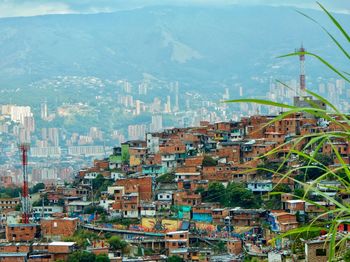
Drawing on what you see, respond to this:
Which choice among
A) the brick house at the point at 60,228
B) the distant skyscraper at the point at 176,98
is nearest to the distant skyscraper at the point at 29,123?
the distant skyscraper at the point at 176,98

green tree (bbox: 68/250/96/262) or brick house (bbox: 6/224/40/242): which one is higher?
brick house (bbox: 6/224/40/242)

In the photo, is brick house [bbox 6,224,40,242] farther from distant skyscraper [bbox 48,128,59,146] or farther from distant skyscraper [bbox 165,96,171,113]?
distant skyscraper [bbox 165,96,171,113]

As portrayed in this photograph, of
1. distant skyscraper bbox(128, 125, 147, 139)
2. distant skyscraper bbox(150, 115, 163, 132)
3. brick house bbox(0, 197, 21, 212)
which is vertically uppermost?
distant skyscraper bbox(150, 115, 163, 132)

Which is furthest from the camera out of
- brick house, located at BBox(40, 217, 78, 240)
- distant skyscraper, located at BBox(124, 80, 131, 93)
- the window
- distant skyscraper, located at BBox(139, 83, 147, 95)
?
distant skyscraper, located at BBox(139, 83, 147, 95)

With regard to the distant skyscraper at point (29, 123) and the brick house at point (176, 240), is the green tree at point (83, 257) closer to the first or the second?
the brick house at point (176, 240)

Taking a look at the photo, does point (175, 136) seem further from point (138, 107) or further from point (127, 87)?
point (127, 87)

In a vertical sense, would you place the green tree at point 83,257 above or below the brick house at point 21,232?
below

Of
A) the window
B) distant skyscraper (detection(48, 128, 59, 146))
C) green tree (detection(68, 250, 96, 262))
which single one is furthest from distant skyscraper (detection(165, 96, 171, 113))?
the window

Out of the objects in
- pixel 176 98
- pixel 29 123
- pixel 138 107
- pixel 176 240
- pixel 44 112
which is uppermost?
pixel 176 98

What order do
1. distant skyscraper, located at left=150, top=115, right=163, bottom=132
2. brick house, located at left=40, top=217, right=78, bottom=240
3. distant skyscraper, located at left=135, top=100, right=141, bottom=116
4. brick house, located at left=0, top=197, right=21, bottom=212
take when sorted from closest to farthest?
brick house, located at left=40, top=217, right=78, bottom=240
brick house, located at left=0, top=197, right=21, bottom=212
distant skyscraper, located at left=150, top=115, right=163, bottom=132
distant skyscraper, located at left=135, top=100, right=141, bottom=116

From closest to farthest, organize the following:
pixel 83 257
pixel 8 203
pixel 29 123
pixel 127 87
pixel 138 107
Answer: pixel 83 257
pixel 8 203
pixel 29 123
pixel 138 107
pixel 127 87

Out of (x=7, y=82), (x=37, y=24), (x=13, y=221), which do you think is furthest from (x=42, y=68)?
(x=13, y=221)

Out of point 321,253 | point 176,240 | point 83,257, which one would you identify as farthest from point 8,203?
point 321,253
